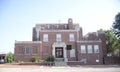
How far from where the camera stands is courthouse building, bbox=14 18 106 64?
46.6 meters

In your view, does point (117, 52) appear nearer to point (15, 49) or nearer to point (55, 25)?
point (55, 25)

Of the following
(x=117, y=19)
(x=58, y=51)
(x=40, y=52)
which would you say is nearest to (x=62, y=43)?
(x=58, y=51)

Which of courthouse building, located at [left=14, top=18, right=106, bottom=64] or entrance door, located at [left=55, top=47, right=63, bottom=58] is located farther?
entrance door, located at [left=55, top=47, right=63, bottom=58]

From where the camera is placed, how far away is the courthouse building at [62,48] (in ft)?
153

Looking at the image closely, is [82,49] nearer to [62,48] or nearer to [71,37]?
[71,37]

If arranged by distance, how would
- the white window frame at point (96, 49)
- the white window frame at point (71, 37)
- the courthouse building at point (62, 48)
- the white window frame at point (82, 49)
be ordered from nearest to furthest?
the courthouse building at point (62, 48) < the white window frame at point (82, 49) < the white window frame at point (96, 49) < the white window frame at point (71, 37)

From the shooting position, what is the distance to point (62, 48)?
48.8 m

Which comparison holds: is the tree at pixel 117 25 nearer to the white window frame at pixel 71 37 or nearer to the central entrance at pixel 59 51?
the white window frame at pixel 71 37

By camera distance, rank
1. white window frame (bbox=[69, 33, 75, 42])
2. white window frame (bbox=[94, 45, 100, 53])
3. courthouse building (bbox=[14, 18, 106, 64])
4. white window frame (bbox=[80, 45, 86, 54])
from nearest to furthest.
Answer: courthouse building (bbox=[14, 18, 106, 64]), white window frame (bbox=[80, 45, 86, 54]), white window frame (bbox=[94, 45, 100, 53]), white window frame (bbox=[69, 33, 75, 42])

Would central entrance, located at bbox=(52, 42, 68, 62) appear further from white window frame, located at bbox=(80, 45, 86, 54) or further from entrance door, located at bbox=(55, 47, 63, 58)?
white window frame, located at bbox=(80, 45, 86, 54)

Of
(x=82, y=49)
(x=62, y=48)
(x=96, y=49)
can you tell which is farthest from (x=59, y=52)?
(x=96, y=49)

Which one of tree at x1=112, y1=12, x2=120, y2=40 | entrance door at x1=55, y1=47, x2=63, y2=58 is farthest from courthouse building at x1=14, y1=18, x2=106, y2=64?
tree at x1=112, y1=12, x2=120, y2=40

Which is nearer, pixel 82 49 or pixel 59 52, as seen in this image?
pixel 82 49

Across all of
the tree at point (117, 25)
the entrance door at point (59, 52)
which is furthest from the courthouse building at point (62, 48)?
the tree at point (117, 25)
